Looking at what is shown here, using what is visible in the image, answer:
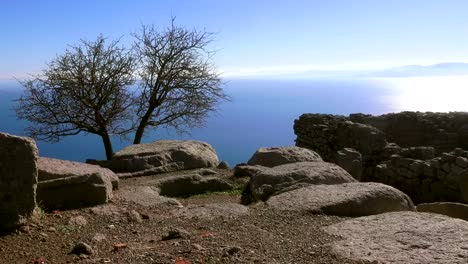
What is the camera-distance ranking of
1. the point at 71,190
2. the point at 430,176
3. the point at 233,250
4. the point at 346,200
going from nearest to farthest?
the point at 233,250, the point at 346,200, the point at 71,190, the point at 430,176

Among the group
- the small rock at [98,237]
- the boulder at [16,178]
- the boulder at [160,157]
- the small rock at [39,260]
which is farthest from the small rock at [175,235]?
the boulder at [160,157]

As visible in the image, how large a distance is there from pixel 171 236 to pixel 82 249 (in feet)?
3.21

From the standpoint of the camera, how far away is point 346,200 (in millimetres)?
6988

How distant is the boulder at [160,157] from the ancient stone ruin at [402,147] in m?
4.68

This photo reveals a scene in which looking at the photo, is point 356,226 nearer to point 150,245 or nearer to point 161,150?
point 150,245

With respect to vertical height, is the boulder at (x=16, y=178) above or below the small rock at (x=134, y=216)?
above

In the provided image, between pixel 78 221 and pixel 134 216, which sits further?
pixel 134 216

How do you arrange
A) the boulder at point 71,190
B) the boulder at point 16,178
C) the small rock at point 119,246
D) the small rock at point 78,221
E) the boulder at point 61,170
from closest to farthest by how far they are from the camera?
1. the small rock at point 119,246
2. the boulder at point 16,178
3. the small rock at point 78,221
4. the boulder at point 71,190
5. the boulder at point 61,170

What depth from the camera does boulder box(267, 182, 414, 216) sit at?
691cm

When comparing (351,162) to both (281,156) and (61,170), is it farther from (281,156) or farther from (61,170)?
(61,170)

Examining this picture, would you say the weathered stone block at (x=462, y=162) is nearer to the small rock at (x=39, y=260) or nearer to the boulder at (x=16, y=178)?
the boulder at (x=16, y=178)

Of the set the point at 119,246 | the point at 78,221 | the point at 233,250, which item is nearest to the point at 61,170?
the point at 78,221

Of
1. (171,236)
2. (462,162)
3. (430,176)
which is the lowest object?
(430,176)

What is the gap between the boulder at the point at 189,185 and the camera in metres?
10.1
